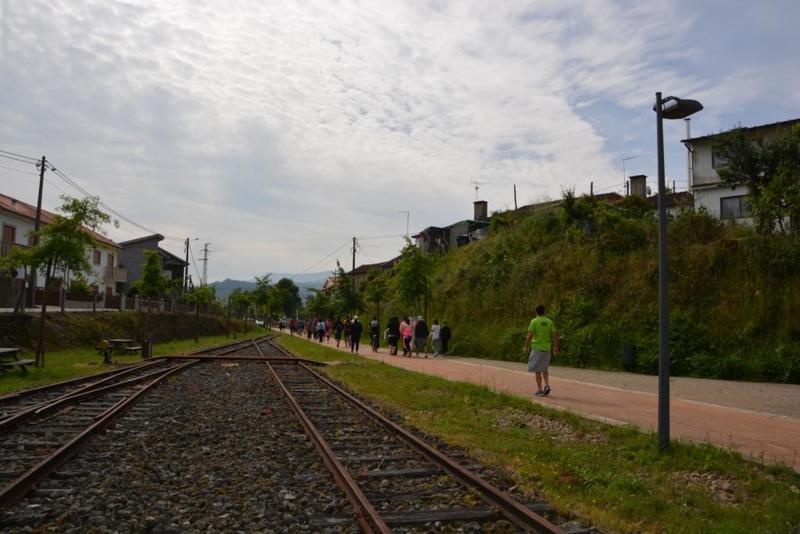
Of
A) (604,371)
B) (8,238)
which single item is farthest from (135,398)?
(8,238)

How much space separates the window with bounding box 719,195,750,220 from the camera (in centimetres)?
3218

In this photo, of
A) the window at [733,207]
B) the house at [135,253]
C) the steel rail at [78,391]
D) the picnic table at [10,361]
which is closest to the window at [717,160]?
the window at [733,207]

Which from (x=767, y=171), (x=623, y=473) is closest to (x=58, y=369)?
(x=623, y=473)

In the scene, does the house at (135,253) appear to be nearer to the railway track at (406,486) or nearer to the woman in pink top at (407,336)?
the woman in pink top at (407,336)

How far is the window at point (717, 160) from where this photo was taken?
30.1 meters

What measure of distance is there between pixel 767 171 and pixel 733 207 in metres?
6.09

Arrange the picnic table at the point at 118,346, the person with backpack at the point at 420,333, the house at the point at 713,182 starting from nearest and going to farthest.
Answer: the picnic table at the point at 118,346
the person with backpack at the point at 420,333
the house at the point at 713,182

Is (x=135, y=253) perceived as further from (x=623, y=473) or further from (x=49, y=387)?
(x=623, y=473)

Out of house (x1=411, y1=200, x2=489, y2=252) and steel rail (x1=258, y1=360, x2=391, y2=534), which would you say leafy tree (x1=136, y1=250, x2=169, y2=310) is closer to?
house (x1=411, y1=200, x2=489, y2=252)

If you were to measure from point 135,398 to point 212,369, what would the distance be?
808 centimetres

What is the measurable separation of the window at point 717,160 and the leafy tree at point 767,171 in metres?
0.22

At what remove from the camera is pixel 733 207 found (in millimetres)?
33000

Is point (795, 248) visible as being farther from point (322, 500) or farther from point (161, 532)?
point (161, 532)

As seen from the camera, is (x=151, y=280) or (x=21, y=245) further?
(x=151, y=280)
